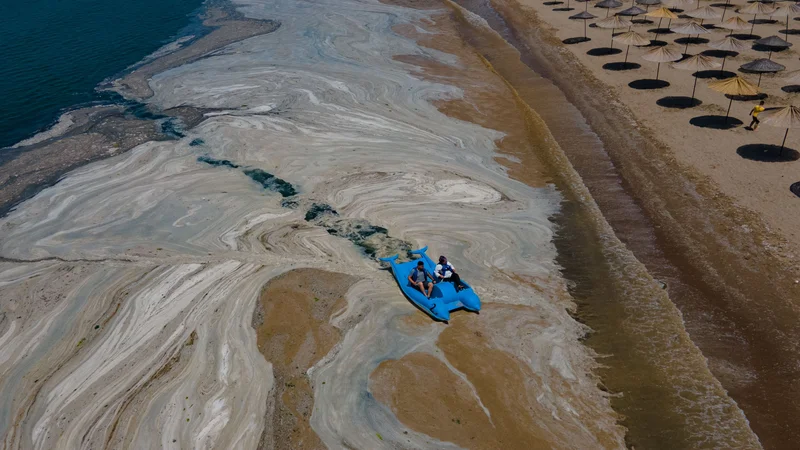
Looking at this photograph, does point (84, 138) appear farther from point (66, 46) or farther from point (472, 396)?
point (472, 396)

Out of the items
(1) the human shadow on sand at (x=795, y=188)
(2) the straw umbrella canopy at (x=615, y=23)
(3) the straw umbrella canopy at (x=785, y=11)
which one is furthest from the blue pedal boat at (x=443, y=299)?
(3) the straw umbrella canopy at (x=785, y=11)

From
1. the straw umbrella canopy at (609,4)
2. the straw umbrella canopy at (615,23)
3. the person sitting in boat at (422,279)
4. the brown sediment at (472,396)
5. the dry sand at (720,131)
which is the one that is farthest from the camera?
the straw umbrella canopy at (609,4)

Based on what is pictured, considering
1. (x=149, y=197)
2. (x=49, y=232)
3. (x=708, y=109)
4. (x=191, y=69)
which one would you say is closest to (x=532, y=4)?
(x=708, y=109)

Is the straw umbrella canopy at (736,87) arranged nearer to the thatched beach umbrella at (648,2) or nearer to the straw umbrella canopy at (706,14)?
the straw umbrella canopy at (706,14)

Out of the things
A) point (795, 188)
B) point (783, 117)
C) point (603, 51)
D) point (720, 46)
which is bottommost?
point (795, 188)

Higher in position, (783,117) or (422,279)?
(783,117)

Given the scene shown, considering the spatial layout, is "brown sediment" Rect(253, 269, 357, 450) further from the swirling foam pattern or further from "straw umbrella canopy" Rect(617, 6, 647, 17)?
"straw umbrella canopy" Rect(617, 6, 647, 17)

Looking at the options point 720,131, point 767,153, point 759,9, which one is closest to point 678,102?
point 720,131
